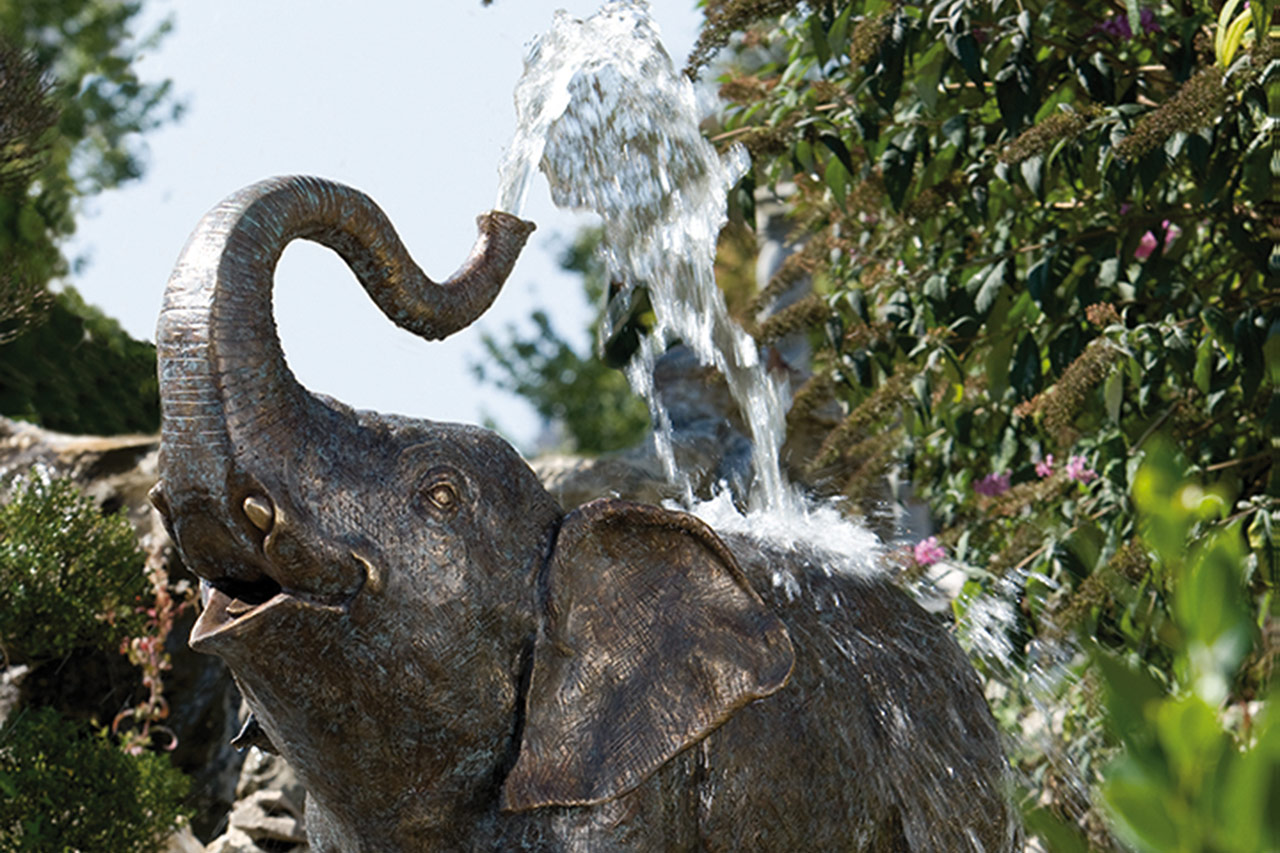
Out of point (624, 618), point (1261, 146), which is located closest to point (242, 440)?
point (624, 618)

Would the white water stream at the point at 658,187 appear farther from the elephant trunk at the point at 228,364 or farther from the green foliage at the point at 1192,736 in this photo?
the green foliage at the point at 1192,736

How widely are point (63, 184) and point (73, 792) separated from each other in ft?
27.6

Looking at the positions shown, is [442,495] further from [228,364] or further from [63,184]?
[63,184]

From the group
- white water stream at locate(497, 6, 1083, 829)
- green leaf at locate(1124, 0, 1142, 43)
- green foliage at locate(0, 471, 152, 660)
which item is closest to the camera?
green leaf at locate(1124, 0, 1142, 43)

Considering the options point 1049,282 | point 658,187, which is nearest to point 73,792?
point 658,187

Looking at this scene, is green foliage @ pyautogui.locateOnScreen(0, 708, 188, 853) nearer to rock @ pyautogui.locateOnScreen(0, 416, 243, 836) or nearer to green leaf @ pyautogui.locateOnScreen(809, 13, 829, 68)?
rock @ pyautogui.locateOnScreen(0, 416, 243, 836)

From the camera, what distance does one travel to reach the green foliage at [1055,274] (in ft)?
10.7

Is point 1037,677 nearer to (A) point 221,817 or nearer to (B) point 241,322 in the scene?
(B) point 241,322

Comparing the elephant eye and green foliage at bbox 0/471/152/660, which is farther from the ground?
the elephant eye

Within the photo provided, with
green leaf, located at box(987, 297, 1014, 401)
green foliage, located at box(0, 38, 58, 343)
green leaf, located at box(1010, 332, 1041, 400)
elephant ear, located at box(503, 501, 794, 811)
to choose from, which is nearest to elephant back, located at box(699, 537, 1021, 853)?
elephant ear, located at box(503, 501, 794, 811)

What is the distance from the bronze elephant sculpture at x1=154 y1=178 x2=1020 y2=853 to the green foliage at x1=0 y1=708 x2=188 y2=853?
1.93m

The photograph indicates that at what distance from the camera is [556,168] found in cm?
347

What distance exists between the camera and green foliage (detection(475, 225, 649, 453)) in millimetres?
16438

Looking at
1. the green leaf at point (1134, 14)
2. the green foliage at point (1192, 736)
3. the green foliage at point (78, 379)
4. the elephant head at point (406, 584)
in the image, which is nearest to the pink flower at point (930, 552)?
the green leaf at point (1134, 14)
